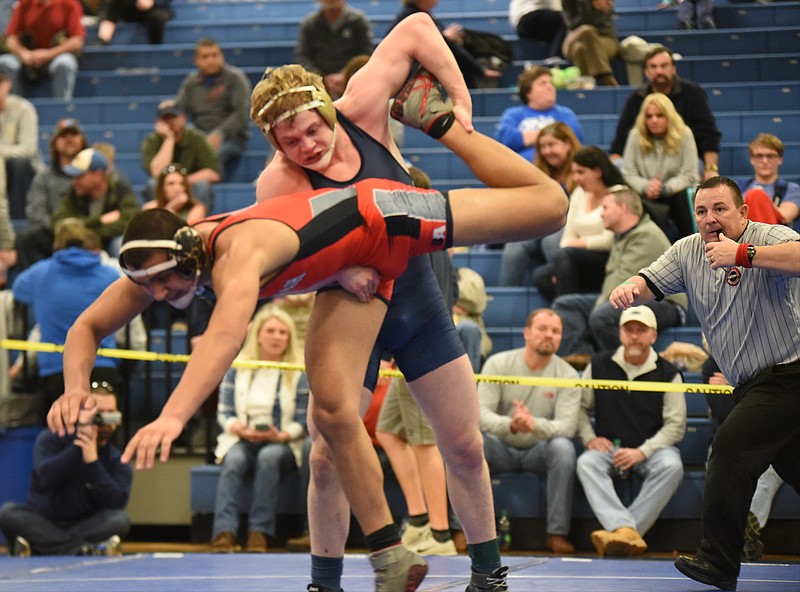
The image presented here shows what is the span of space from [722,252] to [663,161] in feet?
11.9

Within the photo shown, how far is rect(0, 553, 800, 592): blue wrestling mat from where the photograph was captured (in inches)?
203

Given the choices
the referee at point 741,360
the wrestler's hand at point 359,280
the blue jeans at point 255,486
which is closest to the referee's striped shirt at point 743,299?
the referee at point 741,360

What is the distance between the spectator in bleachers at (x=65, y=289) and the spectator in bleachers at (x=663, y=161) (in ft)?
10.2

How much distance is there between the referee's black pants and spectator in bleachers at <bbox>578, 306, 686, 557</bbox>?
1614 millimetres

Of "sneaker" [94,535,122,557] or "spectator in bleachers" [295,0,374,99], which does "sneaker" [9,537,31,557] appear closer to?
"sneaker" [94,535,122,557]

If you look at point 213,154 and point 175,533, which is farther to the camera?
point 213,154

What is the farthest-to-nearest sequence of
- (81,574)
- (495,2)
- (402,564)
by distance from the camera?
(495,2), (81,574), (402,564)

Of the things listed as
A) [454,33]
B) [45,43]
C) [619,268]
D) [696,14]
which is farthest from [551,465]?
[45,43]

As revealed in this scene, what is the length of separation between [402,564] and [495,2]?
351 inches

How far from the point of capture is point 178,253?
11.4 ft

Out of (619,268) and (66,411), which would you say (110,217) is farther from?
(66,411)

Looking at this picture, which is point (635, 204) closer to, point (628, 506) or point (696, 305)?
point (628, 506)

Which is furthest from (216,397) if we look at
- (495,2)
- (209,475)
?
(495,2)

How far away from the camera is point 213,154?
9.55 metres
